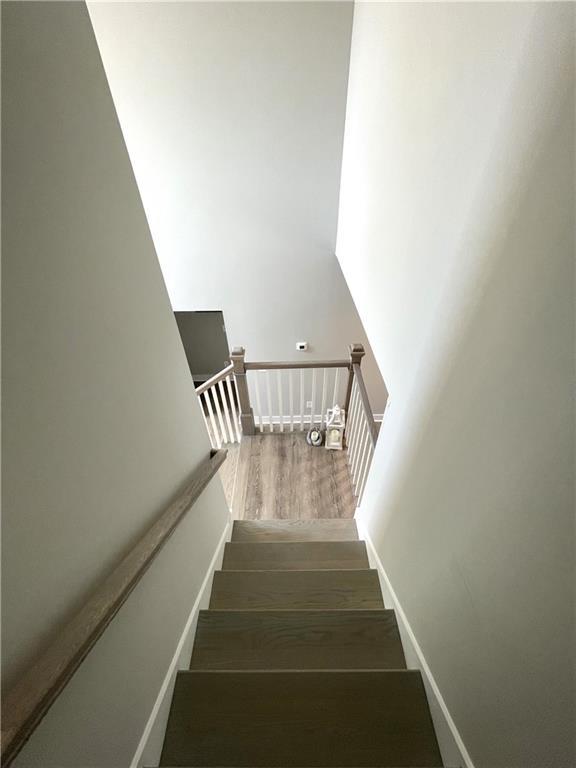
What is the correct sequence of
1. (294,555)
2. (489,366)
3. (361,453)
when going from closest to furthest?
(489,366) < (294,555) < (361,453)

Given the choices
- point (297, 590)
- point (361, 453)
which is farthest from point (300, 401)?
point (297, 590)

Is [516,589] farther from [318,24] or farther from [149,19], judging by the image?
[149,19]

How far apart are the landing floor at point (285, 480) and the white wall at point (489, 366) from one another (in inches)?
64.0

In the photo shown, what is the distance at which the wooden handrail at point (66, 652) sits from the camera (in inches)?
21.9

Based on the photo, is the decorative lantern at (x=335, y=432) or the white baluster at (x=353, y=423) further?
the decorative lantern at (x=335, y=432)

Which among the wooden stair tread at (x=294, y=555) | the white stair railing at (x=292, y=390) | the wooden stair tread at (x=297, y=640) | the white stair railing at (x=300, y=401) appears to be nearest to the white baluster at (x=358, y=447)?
the white stair railing at (x=300, y=401)

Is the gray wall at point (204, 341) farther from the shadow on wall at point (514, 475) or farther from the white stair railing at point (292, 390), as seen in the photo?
the shadow on wall at point (514, 475)

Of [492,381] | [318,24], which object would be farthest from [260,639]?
[318,24]

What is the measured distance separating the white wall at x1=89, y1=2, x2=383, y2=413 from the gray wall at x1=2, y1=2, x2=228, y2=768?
2262mm

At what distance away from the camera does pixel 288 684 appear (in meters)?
1.29

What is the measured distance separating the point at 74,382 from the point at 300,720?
140cm

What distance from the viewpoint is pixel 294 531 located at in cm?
256

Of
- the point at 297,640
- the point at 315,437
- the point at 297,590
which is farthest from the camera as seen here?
the point at 315,437

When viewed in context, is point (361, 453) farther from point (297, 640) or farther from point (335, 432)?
point (297, 640)
